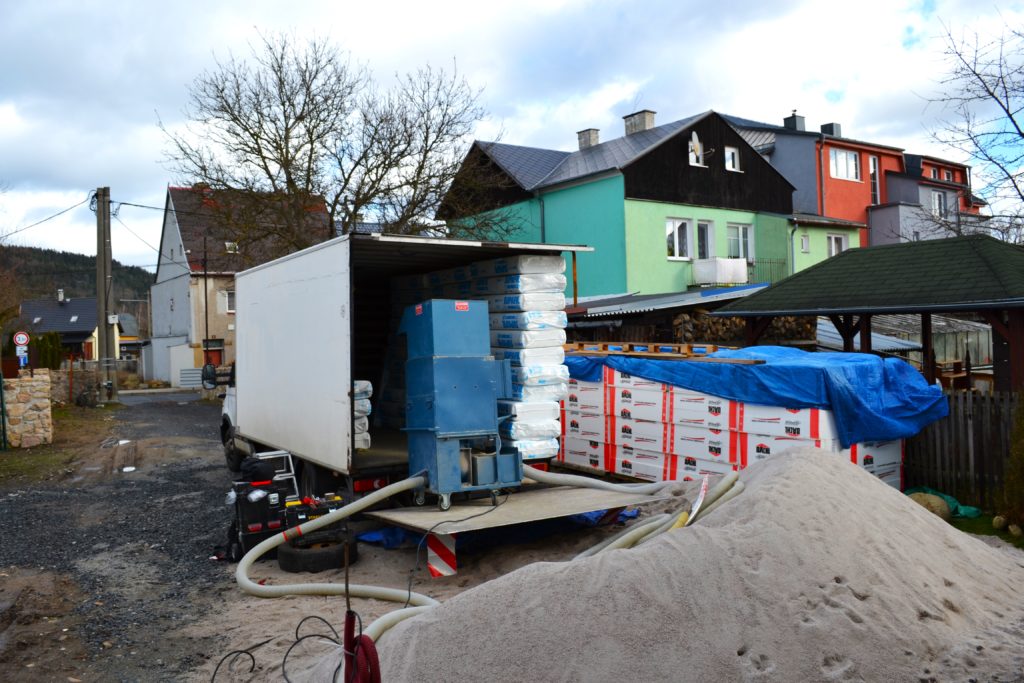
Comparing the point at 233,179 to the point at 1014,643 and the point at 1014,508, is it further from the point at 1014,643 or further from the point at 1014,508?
the point at 1014,643

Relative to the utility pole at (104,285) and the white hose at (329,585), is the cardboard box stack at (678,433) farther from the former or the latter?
the utility pole at (104,285)

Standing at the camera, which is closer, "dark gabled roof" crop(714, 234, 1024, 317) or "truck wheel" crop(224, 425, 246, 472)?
"dark gabled roof" crop(714, 234, 1024, 317)

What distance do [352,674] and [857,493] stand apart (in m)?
4.26

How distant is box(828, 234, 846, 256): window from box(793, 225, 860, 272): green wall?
16 centimetres

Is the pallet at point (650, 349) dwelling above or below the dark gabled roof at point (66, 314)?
below

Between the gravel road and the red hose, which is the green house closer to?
the gravel road

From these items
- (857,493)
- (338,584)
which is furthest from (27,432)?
(857,493)

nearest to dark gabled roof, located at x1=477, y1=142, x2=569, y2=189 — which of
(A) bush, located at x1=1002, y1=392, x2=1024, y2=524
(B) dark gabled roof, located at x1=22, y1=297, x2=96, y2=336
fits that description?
(A) bush, located at x1=1002, y1=392, x2=1024, y2=524

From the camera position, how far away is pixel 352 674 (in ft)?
12.7

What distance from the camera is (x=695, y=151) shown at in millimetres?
28672

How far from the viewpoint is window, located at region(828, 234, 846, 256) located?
32594 millimetres

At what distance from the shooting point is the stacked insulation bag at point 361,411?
27.5 ft

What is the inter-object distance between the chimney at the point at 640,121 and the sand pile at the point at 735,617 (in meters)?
28.1

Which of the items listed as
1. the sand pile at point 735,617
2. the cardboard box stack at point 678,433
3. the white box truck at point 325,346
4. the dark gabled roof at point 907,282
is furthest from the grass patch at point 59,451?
the dark gabled roof at point 907,282
